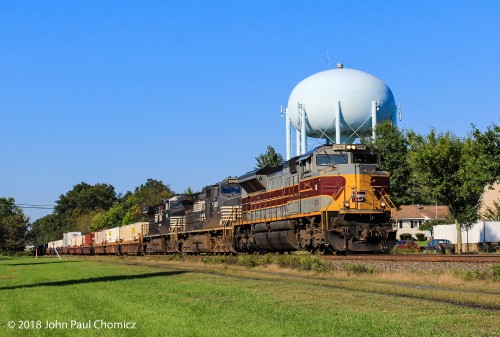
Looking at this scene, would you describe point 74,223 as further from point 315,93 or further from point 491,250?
point 491,250

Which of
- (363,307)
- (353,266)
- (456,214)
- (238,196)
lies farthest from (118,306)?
(456,214)

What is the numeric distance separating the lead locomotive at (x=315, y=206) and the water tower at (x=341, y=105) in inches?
792

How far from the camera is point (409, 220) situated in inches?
4587

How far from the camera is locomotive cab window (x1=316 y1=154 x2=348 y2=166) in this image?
27.6 metres

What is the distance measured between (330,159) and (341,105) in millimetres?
29592

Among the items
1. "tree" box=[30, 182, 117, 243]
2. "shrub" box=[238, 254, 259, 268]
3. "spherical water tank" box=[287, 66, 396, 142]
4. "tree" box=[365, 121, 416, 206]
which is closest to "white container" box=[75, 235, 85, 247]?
"spherical water tank" box=[287, 66, 396, 142]

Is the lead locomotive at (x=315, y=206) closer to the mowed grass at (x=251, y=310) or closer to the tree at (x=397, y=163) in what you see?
the mowed grass at (x=251, y=310)

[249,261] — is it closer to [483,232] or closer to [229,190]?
[229,190]

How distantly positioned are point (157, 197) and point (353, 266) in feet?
346

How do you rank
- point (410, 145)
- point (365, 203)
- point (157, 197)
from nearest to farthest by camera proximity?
point (365, 203)
point (410, 145)
point (157, 197)

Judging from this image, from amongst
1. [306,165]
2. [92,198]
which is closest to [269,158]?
[306,165]

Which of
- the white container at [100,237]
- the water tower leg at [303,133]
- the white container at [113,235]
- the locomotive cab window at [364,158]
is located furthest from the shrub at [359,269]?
the white container at [100,237]

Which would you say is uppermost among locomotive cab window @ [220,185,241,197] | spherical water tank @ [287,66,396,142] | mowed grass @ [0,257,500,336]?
spherical water tank @ [287,66,396,142]

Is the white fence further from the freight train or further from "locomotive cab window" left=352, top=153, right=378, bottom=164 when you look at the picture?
"locomotive cab window" left=352, top=153, right=378, bottom=164
